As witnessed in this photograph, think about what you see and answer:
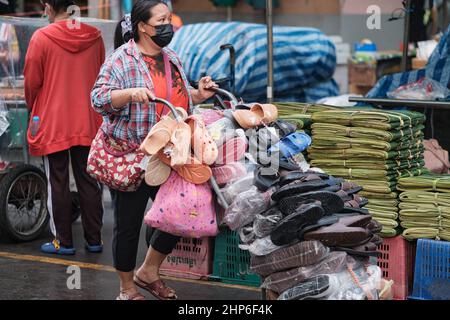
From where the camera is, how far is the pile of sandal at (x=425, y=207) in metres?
5.71

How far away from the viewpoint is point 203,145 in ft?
15.2

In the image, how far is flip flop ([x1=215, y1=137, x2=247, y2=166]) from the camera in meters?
4.77

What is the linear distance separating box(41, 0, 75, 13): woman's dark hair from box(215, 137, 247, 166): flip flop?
9.42ft

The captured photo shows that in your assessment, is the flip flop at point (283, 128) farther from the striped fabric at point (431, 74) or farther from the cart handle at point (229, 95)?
the striped fabric at point (431, 74)

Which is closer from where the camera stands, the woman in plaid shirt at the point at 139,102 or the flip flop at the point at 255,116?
the flip flop at the point at 255,116

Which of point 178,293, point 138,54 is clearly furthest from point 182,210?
point 178,293

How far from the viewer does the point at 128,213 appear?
5402 millimetres

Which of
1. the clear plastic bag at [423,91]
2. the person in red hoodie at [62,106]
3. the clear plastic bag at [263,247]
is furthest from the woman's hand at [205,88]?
the clear plastic bag at [423,91]

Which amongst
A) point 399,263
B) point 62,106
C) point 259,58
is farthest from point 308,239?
point 259,58

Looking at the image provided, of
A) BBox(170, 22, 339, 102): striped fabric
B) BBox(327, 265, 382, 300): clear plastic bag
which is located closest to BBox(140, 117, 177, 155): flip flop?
BBox(327, 265, 382, 300): clear plastic bag

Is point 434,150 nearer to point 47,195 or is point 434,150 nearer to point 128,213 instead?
point 128,213

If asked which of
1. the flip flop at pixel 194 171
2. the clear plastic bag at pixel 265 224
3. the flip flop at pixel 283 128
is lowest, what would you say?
the clear plastic bag at pixel 265 224

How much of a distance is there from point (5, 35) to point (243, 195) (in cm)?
380

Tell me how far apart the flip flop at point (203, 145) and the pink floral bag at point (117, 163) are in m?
0.65
